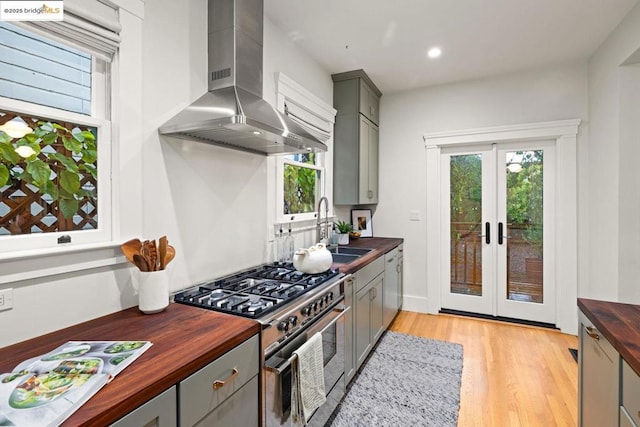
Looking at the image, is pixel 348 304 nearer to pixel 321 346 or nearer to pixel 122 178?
pixel 321 346

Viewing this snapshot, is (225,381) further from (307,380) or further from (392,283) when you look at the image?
(392,283)

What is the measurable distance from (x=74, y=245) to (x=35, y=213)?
180mm

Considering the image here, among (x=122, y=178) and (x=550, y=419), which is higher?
(x=122, y=178)

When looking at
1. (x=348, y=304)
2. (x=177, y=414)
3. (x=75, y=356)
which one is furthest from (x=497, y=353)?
(x=75, y=356)

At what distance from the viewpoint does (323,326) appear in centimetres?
182

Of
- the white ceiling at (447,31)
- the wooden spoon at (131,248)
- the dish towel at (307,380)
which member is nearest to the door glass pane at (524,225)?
the white ceiling at (447,31)

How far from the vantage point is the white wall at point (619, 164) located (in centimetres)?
252

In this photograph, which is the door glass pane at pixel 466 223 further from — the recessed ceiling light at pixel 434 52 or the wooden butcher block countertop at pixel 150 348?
the wooden butcher block countertop at pixel 150 348

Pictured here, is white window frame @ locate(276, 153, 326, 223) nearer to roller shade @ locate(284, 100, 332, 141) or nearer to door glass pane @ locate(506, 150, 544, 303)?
roller shade @ locate(284, 100, 332, 141)

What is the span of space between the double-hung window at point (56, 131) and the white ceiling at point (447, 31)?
140cm

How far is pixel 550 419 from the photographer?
6.65ft

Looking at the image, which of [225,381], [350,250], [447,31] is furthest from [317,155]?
[225,381]

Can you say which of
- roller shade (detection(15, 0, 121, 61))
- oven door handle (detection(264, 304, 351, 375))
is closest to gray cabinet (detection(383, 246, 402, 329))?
oven door handle (detection(264, 304, 351, 375))

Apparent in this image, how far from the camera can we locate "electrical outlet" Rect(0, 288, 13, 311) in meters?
1.08
